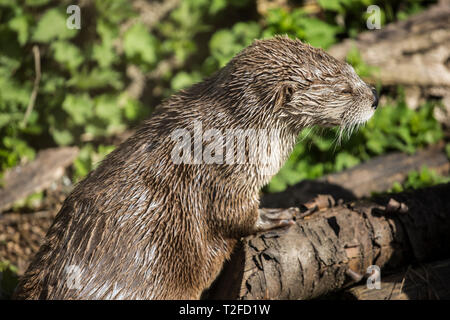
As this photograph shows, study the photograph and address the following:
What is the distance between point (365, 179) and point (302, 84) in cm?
156

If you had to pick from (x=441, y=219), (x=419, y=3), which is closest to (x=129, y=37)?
(x=419, y=3)

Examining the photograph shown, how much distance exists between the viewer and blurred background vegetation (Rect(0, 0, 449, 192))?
4.35m

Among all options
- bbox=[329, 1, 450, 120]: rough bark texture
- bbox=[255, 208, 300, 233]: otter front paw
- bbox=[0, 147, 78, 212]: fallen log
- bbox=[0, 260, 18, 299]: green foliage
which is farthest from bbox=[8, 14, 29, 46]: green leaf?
bbox=[255, 208, 300, 233]: otter front paw

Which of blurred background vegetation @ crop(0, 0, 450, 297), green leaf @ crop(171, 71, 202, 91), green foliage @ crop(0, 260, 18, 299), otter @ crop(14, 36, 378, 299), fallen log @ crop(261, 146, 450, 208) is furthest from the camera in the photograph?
green leaf @ crop(171, 71, 202, 91)

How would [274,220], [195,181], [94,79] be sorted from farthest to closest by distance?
1. [94,79]
2. [274,220]
3. [195,181]

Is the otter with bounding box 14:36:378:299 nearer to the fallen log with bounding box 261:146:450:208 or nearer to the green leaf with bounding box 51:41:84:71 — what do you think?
the fallen log with bounding box 261:146:450:208

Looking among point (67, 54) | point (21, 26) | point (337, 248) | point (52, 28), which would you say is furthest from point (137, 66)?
point (337, 248)

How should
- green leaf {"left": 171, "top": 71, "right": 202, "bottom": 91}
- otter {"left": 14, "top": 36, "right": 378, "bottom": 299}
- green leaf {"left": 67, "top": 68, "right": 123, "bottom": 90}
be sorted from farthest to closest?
green leaf {"left": 171, "top": 71, "right": 202, "bottom": 91} < green leaf {"left": 67, "top": 68, "right": 123, "bottom": 90} < otter {"left": 14, "top": 36, "right": 378, "bottom": 299}

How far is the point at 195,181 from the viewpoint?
2.64 m

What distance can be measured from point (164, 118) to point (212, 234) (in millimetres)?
751

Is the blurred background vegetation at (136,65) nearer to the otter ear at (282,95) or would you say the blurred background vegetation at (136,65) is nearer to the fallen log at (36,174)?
the fallen log at (36,174)

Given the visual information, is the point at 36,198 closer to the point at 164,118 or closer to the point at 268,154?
the point at 164,118

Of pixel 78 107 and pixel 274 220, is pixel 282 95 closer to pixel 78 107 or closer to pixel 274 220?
pixel 274 220

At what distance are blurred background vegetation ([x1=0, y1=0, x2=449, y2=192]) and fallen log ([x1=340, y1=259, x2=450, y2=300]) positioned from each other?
1516mm
